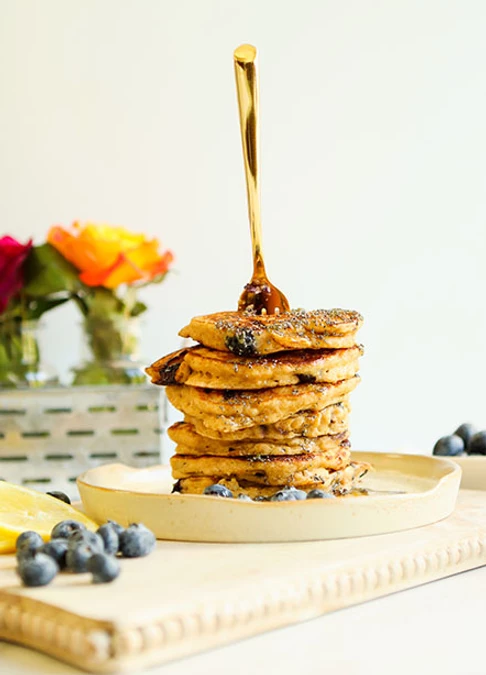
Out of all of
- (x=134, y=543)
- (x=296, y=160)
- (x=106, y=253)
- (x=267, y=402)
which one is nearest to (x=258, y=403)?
(x=267, y=402)

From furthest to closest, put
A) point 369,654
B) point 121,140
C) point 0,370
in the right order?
point 121,140 < point 0,370 < point 369,654

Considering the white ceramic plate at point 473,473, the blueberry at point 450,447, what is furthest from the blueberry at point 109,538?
the blueberry at point 450,447

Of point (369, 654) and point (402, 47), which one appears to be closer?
point (369, 654)

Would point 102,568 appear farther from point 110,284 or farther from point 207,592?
point 110,284

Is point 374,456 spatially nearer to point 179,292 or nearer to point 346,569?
point 346,569

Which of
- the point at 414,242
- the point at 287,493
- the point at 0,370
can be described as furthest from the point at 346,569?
the point at 414,242

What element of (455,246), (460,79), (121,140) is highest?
(460,79)

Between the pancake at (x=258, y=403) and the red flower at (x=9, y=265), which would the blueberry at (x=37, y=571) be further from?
the red flower at (x=9, y=265)
